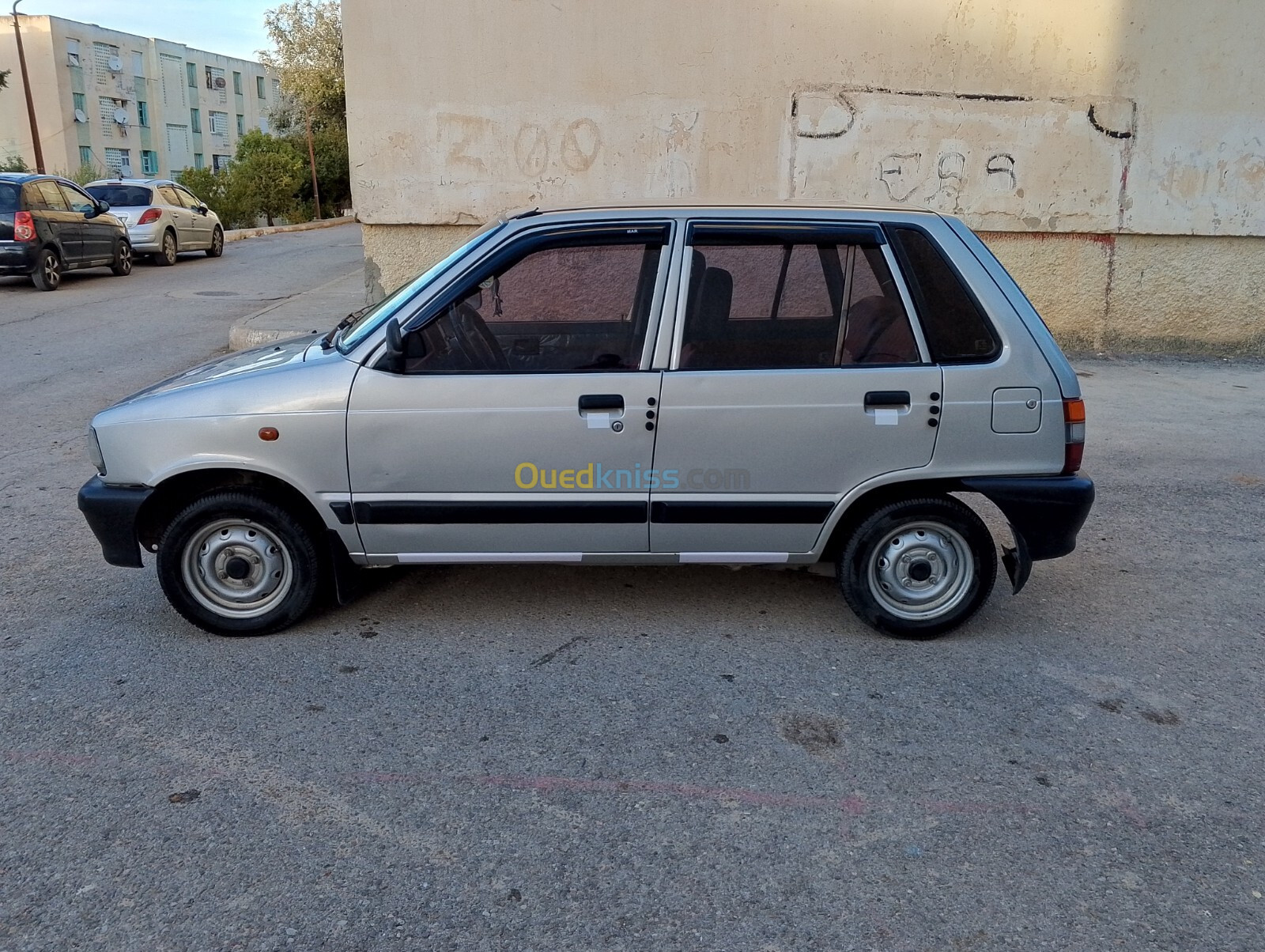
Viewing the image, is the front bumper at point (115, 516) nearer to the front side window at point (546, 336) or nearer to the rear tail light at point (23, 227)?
the front side window at point (546, 336)

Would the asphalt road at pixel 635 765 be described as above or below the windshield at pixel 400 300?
below

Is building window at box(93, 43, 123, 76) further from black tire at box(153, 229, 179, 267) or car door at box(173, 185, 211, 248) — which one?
black tire at box(153, 229, 179, 267)

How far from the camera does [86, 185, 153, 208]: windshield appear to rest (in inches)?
778

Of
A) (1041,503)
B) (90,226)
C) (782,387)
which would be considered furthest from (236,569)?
(90,226)

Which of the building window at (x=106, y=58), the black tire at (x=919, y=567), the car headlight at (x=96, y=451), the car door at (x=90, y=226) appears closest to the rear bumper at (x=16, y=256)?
the car door at (x=90, y=226)

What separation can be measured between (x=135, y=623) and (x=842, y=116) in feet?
27.3

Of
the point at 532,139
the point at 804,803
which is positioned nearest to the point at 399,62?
the point at 532,139

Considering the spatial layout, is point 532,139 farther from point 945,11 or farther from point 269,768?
point 269,768

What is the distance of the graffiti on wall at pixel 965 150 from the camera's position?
34.1 feet

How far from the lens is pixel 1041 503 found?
4.25 meters

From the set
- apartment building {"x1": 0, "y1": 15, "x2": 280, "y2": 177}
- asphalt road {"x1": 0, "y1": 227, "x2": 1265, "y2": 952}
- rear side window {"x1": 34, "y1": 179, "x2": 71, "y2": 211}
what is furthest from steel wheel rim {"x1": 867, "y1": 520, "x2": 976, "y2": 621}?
apartment building {"x1": 0, "y1": 15, "x2": 280, "y2": 177}

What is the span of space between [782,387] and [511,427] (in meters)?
1.07

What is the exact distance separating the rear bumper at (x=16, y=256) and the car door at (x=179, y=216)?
519 centimetres

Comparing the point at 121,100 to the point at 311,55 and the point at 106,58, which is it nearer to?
the point at 106,58
